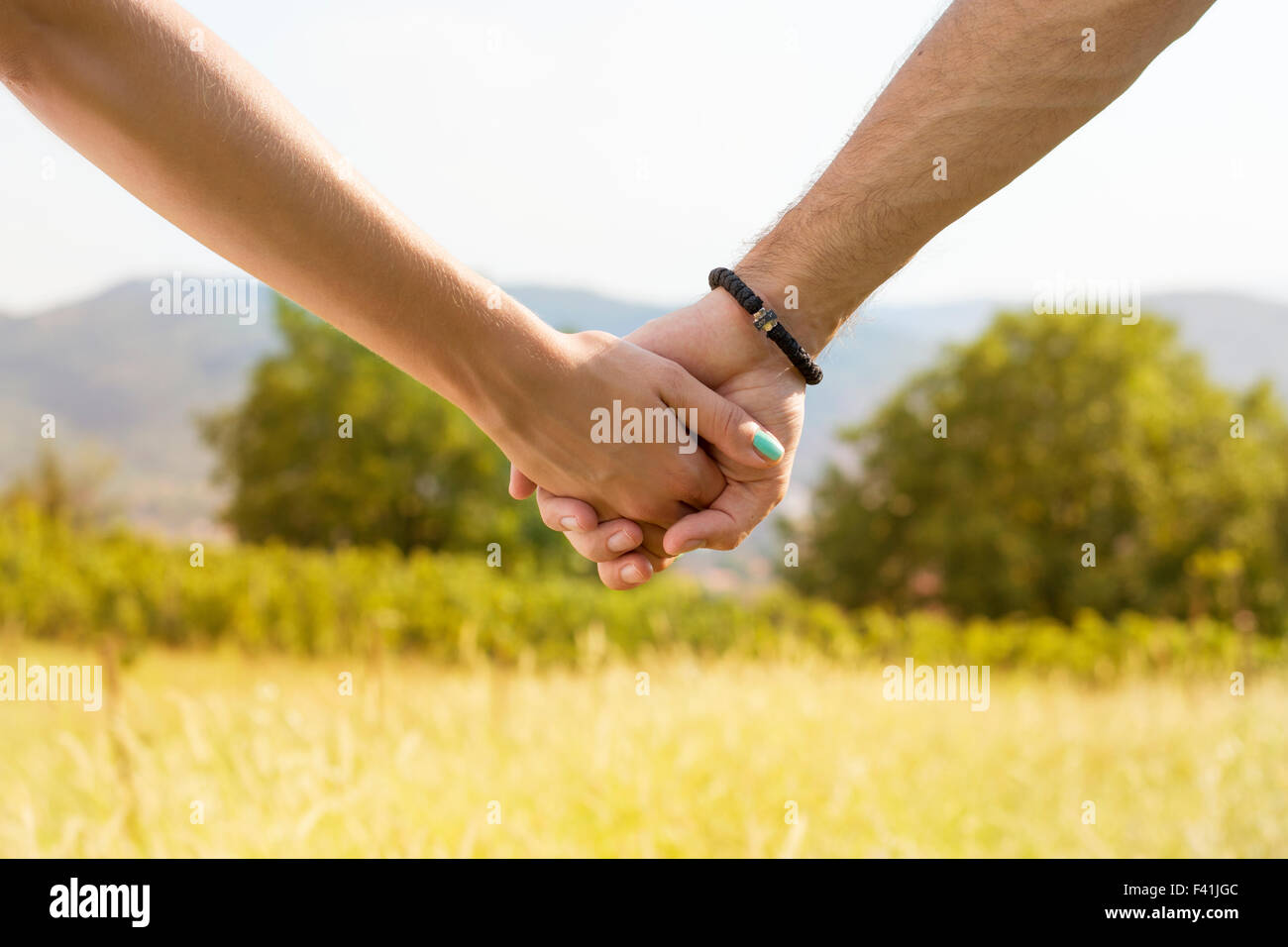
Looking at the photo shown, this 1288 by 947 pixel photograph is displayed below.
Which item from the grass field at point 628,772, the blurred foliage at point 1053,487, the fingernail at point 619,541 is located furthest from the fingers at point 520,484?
the blurred foliage at point 1053,487

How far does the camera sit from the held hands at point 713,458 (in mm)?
2309

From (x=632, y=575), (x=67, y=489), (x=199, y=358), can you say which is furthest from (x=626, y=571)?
(x=199, y=358)

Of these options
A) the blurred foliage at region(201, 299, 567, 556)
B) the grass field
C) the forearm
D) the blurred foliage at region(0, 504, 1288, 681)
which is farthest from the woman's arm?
the blurred foliage at region(201, 299, 567, 556)

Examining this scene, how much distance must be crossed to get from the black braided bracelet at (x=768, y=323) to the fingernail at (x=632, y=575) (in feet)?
1.95

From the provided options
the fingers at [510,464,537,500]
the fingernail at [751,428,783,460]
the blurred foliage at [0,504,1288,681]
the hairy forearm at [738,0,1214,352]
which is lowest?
the blurred foliage at [0,504,1288,681]

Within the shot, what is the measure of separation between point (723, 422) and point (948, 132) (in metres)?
0.77

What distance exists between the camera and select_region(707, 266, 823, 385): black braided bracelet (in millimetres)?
2246

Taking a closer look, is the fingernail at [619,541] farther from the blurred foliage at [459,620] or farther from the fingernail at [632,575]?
the blurred foliage at [459,620]

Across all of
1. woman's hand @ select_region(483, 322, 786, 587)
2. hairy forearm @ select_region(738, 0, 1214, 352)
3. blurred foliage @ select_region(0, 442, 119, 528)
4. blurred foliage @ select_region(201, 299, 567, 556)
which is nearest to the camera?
hairy forearm @ select_region(738, 0, 1214, 352)

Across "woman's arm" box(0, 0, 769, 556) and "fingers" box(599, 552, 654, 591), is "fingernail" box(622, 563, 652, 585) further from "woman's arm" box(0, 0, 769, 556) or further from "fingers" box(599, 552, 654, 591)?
"woman's arm" box(0, 0, 769, 556)

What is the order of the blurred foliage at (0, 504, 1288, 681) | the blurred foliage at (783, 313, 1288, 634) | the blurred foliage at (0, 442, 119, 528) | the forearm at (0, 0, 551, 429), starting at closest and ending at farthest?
the forearm at (0, 0, 551, 429) < the blurred foliage at (0, 504, 1288, 681) < the blurred foliage at (0, 442, 119, 528) < the blurred foliage at (783, 313, 1288, 634)

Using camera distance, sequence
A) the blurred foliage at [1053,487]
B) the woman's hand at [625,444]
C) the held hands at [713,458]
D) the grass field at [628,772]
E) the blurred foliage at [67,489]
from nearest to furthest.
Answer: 1. the woman's hand at [625,444]
2. the held hands at [713,458]
3. the grass field at [628,772]
4. the blurred foliage at [67,489]
5. the blurred foliage at [1053,487]

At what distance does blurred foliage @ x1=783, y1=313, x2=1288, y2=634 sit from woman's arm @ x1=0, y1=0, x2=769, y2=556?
1208 cm

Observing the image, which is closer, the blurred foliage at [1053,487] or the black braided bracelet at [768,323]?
the black braided bracelet at [768,323]
